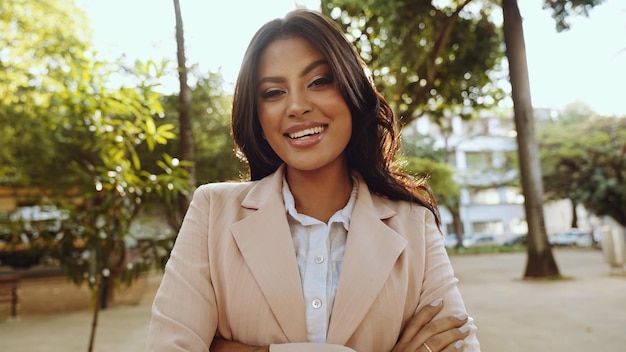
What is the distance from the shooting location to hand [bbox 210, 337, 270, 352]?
1.40 metres

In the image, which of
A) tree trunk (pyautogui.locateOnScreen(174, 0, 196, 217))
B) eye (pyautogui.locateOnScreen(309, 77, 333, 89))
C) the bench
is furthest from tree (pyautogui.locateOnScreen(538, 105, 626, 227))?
eye (pyautogui.locateOnScreen(309, 77, 333, 89))

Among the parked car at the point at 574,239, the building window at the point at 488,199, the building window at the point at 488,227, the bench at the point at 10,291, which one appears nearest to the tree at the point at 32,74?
the bench at the point at 10,291

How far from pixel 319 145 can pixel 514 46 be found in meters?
11.2

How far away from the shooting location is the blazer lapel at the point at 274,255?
1.41 m

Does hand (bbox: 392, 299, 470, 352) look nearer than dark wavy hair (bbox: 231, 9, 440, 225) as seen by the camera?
Yes

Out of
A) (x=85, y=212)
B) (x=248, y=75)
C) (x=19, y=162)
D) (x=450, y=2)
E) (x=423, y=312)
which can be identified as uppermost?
(x=450, y=2)

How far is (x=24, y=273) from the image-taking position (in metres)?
15.0

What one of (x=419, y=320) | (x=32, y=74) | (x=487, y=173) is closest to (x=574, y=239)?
(x=487, y=173)

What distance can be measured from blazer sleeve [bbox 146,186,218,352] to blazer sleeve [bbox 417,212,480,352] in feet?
1.95

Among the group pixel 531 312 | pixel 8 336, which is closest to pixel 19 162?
pixel 8 336

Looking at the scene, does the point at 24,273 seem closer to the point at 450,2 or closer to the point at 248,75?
the point at 450,2

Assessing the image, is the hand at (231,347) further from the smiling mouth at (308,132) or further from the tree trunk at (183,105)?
the tree trunk at (183,105)

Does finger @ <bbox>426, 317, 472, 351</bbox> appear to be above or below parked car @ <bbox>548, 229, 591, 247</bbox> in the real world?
above

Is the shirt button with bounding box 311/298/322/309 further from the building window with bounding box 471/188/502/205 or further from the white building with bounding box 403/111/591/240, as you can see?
the building window with bounding box 471/188/502/205
